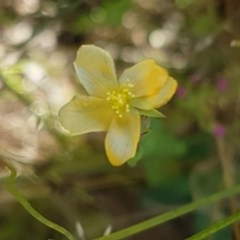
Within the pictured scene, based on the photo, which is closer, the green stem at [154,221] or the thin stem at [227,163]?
the green stem at [154,221]

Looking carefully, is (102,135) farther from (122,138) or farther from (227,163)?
(122,138)

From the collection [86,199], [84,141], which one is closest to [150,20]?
[84,141]

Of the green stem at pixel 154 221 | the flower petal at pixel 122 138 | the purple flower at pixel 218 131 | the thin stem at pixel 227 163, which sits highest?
the flower petal at pixel 122 138

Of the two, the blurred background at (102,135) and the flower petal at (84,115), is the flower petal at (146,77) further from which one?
the blurred background at (102,135)

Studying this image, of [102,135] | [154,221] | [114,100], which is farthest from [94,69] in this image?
[102,135]

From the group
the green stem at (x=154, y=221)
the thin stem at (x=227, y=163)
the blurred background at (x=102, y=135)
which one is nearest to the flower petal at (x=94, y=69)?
the green stem at (x=154, y=221)

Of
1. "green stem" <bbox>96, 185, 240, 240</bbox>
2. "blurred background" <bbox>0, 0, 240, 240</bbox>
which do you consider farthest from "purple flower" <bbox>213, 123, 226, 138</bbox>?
"green stem" <bbox>96, 185, 240, 240</bbox>
